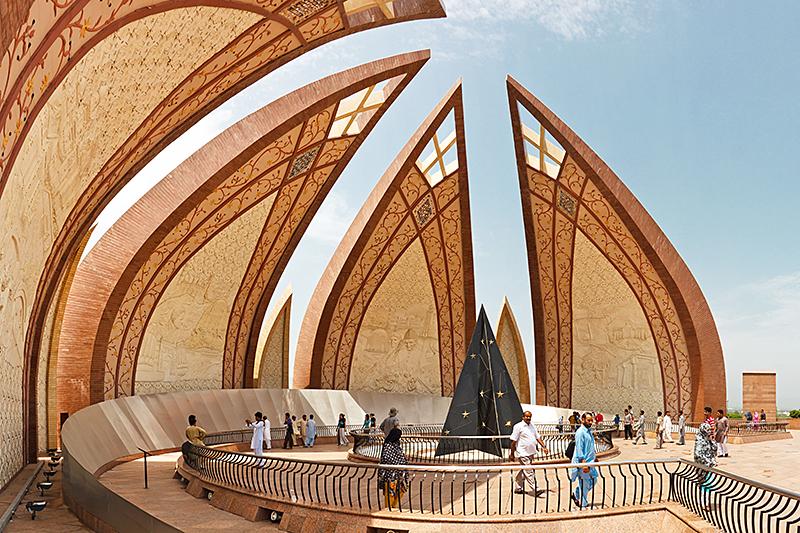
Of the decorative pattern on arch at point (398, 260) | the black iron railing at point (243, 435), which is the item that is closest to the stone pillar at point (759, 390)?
the decorative pattern on arch at point (398, 260)

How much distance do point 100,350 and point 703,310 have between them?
1091cm

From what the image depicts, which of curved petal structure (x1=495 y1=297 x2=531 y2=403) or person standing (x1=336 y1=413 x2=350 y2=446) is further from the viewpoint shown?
curved petal structure (x1=495 y1=297 x2=531 y2=403)

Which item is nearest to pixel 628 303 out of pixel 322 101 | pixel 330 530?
pixel 322 101

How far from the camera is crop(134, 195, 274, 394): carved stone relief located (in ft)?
33.5

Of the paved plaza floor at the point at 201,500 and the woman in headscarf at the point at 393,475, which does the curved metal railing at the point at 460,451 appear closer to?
the paved plaza floor at the point at 201,500

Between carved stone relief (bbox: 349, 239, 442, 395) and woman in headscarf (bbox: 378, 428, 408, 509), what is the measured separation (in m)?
8.94

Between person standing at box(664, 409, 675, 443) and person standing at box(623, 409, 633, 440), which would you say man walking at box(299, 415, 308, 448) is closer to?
person standing at box(623, 409, 633, 440)

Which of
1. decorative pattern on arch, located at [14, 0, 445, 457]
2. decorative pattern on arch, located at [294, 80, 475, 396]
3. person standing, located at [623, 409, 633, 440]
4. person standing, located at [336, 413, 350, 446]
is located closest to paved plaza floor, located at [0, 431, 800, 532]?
person standing, located at [336, 413, 350, 446]

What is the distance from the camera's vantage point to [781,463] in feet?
25.4

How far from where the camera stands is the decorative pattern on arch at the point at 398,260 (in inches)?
489

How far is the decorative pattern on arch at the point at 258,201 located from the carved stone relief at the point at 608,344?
19.2ft

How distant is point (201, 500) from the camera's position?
5.97m

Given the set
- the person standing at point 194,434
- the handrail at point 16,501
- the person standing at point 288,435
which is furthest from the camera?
the person standing at point 288,435

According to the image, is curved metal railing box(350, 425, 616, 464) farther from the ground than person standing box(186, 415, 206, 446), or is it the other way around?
person standing box(186, 415, 206, 446)
